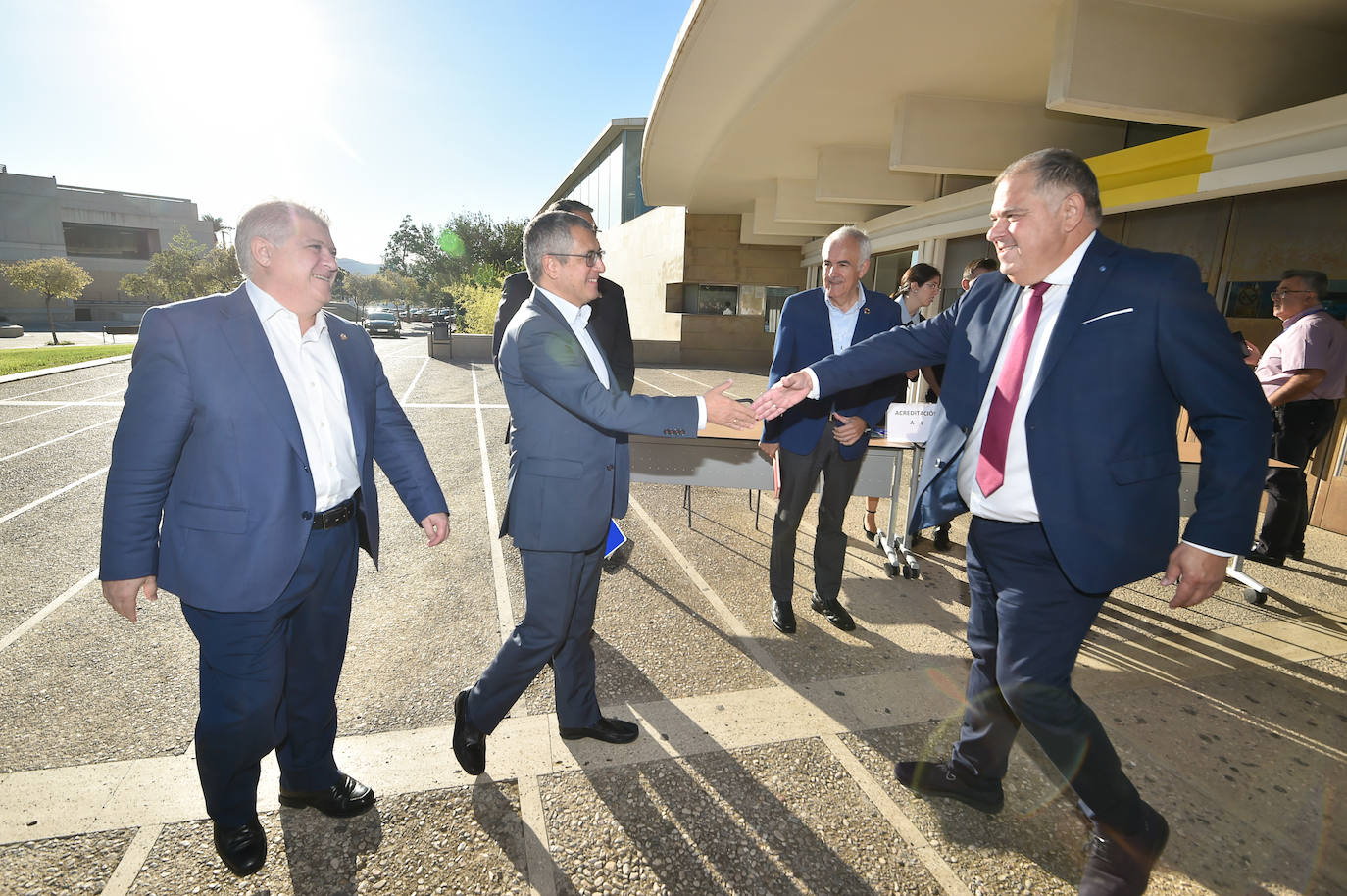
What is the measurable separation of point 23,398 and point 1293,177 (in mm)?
17485

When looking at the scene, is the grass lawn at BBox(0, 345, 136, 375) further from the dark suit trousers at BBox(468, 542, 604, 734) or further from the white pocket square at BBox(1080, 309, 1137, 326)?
the white pocket square at BBox(1080, 309, 1137, 326)

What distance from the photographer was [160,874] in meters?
2.02

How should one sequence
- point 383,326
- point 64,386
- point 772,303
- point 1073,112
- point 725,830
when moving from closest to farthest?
1. point 725,830
2. point 1073,112
3. point 64,386
4. point 772,303
5. point 383,326

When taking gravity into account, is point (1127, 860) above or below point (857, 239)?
below

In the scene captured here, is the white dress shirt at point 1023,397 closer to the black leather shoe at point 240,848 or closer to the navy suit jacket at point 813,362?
the navy suit jacket at point 813,362

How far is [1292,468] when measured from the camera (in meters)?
4.62

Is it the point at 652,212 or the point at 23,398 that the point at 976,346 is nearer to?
the point at 23,398

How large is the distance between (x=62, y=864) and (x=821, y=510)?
351 centimetres

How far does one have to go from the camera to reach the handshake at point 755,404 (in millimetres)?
2426

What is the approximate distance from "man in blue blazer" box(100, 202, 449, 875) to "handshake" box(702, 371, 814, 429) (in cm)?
126

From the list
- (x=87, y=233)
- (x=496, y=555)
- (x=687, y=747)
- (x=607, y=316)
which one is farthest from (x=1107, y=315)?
(x=87, y=233)

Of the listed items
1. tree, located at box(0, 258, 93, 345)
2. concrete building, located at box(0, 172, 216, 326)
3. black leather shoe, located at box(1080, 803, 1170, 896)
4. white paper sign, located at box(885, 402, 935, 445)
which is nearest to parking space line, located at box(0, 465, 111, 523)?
white paper sign, located at box(885, 402, 935, 445)

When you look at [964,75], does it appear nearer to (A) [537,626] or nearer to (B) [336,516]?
(A) [537,626]

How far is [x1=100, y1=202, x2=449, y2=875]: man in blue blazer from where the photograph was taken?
5.87 feet
